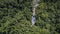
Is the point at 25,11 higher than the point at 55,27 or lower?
higher

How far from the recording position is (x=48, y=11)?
15.9 feet

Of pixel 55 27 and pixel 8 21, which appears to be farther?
pixel 55 27

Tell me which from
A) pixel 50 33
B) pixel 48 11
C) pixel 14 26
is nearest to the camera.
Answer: pixel 14 26

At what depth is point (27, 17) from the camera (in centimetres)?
459

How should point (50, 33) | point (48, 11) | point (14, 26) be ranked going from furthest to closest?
point (48, 11) → point (50, 33) → point (14, 26)

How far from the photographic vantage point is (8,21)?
4.31 metres

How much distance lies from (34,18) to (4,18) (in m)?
0.85

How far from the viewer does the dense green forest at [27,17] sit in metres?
4.24

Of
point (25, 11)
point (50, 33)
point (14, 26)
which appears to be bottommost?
point (50, 33)

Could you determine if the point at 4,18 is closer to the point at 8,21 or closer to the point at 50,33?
the point at 8,21

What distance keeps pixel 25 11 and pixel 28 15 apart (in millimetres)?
145

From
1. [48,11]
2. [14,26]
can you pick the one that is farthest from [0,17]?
[48,11]

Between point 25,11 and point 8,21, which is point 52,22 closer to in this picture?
point 25,11

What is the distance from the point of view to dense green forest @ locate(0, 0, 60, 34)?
13.9 feet
